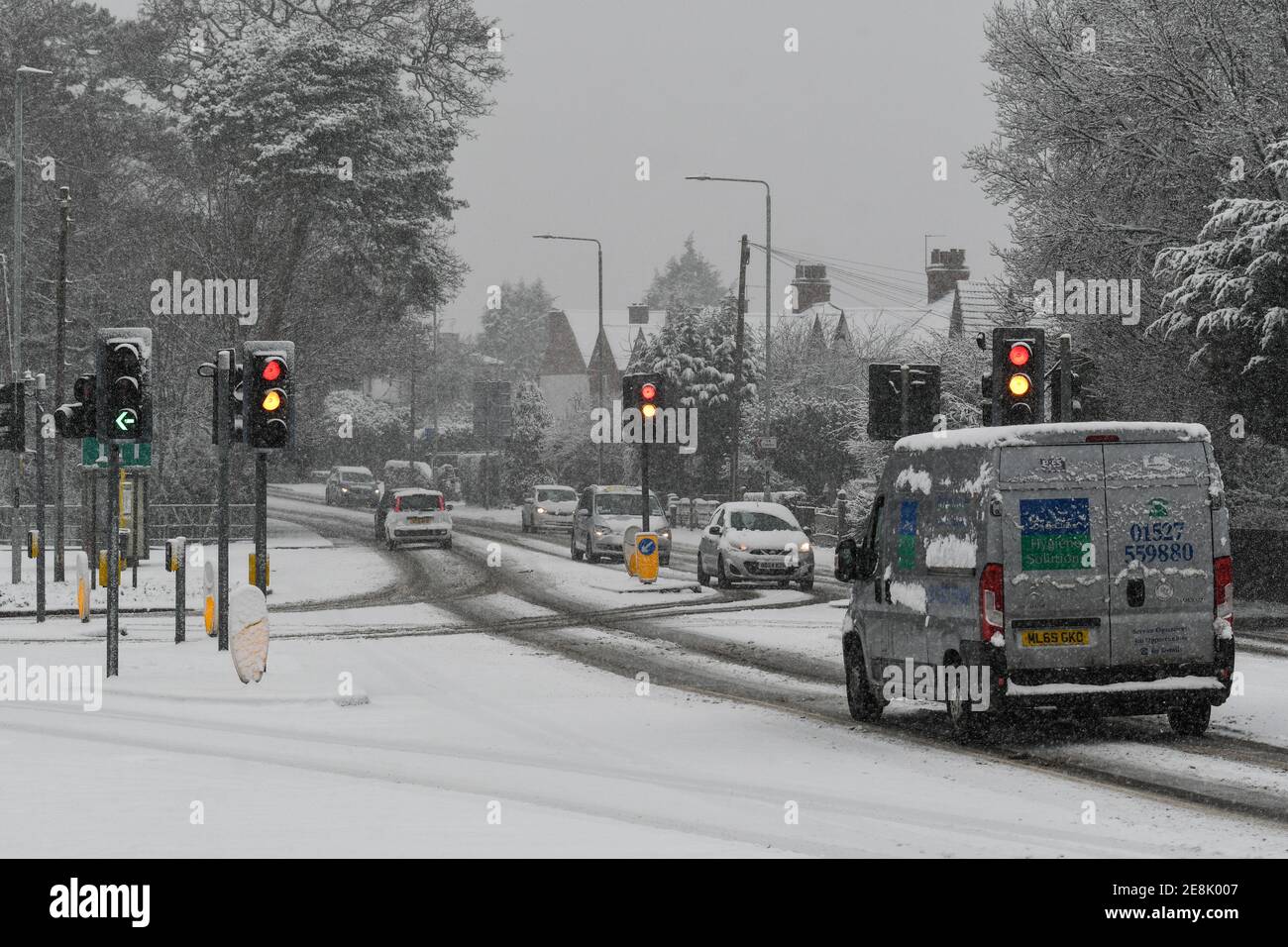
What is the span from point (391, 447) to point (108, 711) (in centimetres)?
8160

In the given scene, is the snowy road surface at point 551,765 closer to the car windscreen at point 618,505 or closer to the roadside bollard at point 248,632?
the roadside bollard at point 248,632

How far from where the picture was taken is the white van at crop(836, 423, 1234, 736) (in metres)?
13.0

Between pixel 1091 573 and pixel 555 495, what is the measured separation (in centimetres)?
4499

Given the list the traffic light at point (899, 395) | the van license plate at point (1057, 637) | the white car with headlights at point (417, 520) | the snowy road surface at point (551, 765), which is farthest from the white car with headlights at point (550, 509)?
the van license plate at point (1057, 637)

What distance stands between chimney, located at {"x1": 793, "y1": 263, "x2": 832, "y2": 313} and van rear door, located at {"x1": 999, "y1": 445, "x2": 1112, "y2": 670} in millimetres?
92899

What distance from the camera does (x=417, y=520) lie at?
48594 millimetres

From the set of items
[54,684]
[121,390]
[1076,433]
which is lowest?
[54,684]

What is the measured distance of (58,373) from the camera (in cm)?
3322

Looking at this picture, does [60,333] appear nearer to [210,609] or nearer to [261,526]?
[210,609]

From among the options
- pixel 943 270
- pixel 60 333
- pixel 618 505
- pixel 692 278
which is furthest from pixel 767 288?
pixel 692 278

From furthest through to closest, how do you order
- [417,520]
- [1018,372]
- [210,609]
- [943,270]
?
[943,270]
[417,520]
[210,609]
[1018,372]

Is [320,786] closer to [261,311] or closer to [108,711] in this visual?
→ [108,711]

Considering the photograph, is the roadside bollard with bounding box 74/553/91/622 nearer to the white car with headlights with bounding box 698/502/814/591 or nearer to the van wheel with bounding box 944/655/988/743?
the white car with headlights with bounding box 698/502/814/591
